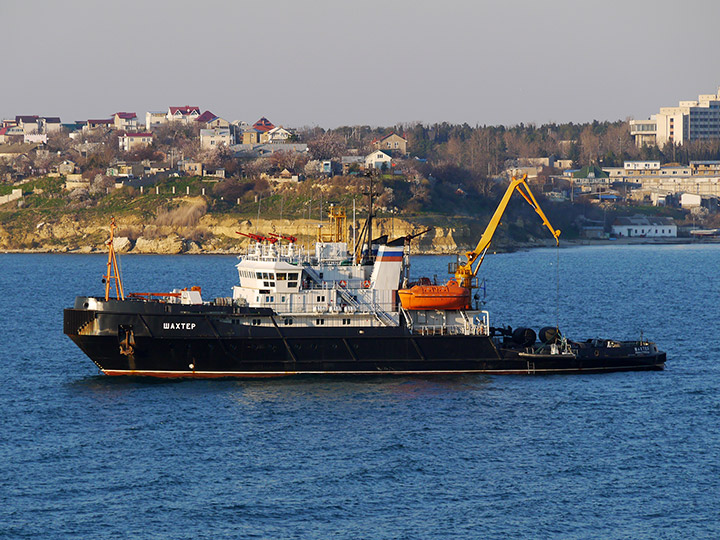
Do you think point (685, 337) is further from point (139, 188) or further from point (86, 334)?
point (139, 188)

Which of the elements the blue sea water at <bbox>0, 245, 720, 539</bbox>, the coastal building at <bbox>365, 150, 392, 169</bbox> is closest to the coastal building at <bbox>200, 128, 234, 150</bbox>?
the coastal building at <bbox>365, 150, 392, 169</bbox>

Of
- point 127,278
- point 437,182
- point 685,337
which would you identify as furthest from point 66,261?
point 685,337

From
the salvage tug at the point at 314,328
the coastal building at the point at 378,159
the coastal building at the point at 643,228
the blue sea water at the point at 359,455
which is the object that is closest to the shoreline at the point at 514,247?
the coastal building at the point at 643,228

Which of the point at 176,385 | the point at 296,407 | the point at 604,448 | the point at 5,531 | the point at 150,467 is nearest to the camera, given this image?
the point at 5,531

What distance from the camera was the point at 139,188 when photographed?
511ft

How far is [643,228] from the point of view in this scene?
182 m

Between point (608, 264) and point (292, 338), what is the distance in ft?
285

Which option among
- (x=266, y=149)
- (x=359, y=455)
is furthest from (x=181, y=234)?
(x=359, y=455)

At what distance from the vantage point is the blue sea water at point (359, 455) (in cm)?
2848

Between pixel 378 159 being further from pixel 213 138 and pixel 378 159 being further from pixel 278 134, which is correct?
pixel 213 138

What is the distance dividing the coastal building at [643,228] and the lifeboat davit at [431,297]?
466 feet

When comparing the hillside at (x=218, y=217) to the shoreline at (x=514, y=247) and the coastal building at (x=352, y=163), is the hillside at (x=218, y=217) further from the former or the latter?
the coastal building at (x=352, y=163)

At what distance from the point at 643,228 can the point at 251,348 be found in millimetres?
149586

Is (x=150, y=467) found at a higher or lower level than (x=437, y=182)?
lower
